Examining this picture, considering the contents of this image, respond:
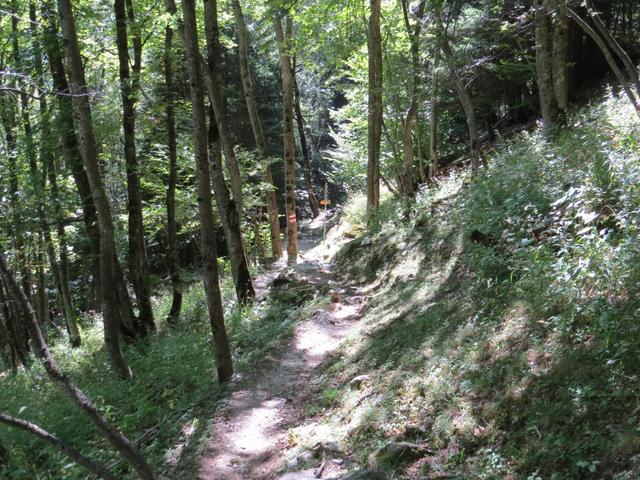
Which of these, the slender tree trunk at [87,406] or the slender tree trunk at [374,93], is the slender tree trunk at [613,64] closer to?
the slender tree trunk at [87,406]

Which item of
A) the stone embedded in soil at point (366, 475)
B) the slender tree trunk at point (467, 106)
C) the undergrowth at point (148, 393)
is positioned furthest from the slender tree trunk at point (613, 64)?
the undergrowth at point (148, 393)

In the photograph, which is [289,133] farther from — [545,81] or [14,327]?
[14,327]

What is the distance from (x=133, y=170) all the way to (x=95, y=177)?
2.52 m

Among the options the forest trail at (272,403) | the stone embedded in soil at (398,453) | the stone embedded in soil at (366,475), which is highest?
the stone embedded in soil at (366,475)

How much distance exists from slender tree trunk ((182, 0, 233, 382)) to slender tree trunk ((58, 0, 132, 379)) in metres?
1.92

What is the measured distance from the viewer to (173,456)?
612 cm

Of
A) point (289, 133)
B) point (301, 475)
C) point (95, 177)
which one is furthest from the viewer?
point (289, 133)

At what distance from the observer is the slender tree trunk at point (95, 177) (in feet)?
25.7

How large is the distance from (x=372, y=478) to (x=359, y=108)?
17.6m

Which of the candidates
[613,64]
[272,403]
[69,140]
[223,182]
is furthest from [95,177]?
[613,64]

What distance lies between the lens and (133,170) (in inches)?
420

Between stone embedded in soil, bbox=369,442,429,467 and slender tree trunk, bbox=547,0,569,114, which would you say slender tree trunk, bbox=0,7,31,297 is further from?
slender tree trunk, bbox=547,0,569,114

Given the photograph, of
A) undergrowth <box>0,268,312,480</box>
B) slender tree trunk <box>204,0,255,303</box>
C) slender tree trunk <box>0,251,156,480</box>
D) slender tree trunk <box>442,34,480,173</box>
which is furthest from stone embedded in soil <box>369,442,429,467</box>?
slender tree trunk <box>442,34,480,173</box>

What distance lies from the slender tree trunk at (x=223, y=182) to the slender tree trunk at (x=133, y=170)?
175cm
